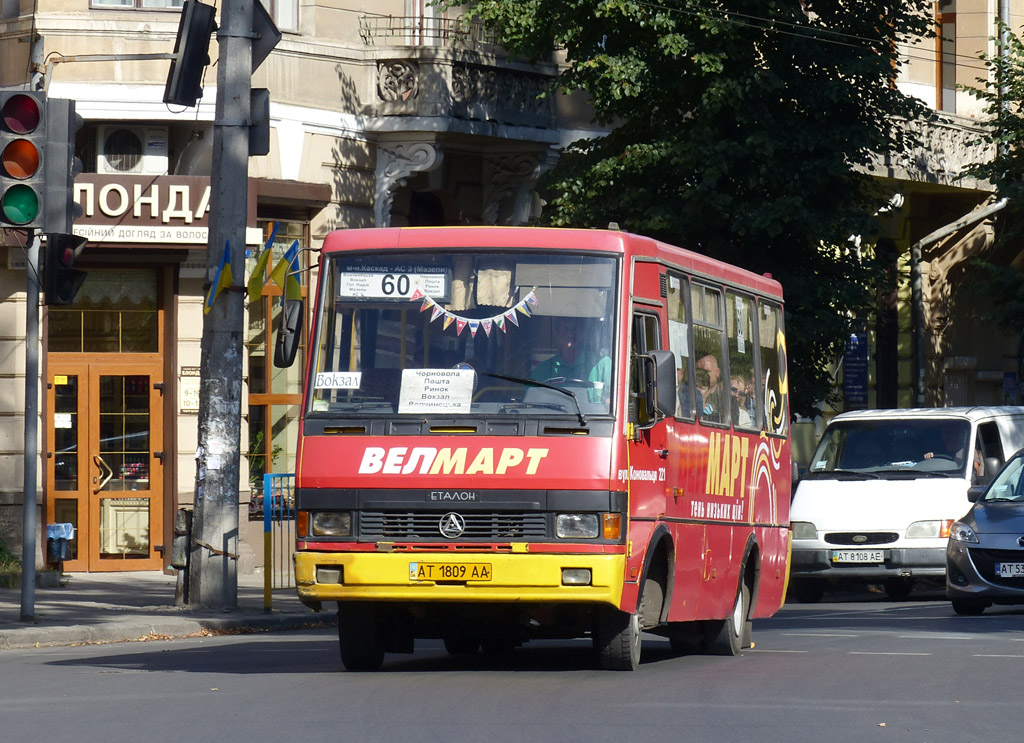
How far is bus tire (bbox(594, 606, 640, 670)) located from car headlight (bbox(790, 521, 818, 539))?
29.6 feet

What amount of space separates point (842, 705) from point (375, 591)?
2.77 meters

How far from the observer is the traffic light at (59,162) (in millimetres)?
15039

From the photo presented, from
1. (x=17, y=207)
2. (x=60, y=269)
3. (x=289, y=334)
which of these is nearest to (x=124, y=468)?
(x=60, y=269)

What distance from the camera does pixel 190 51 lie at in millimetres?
17328

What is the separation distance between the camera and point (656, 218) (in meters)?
22.8

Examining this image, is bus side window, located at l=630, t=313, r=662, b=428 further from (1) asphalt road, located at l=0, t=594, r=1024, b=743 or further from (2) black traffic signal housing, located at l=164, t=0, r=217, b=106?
(2) black traffic signal housing, located at l=164, t=0, r=217, b=106

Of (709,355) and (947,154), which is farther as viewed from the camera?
(947,154)

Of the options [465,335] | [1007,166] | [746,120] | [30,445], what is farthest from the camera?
[1007,166]

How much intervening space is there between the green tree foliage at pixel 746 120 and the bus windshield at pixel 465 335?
1038 cm

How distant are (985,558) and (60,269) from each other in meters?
8.44

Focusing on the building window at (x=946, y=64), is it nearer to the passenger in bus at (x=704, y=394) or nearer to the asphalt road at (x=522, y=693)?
the asphalt road at (x=522, y=693)

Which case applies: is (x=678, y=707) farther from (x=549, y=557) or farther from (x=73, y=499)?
(x=73, y=499)

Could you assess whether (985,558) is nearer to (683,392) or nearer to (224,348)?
(683,392)

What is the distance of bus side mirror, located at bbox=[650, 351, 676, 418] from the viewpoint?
12.1m
